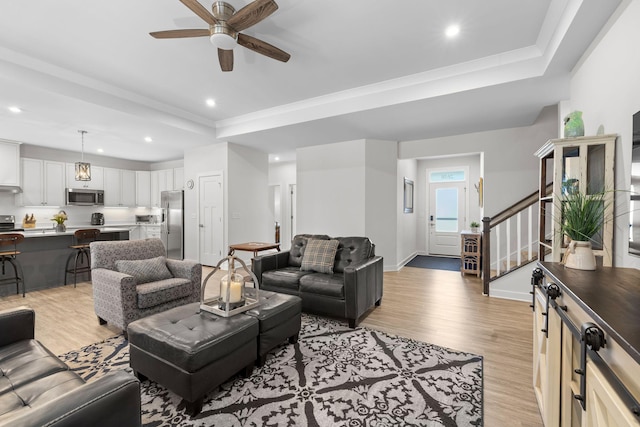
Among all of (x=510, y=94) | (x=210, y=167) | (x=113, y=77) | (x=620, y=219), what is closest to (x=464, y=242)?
(x=510, y=94)

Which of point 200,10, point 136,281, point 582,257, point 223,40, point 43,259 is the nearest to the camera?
point 582,257

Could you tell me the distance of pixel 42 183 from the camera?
652 centimetres

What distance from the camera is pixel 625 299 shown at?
1073mm

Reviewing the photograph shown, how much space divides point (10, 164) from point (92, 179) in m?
Result: 1.57

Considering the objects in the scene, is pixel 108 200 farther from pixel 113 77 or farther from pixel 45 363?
pixel 45 363

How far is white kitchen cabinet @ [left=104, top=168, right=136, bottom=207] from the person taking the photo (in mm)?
7719

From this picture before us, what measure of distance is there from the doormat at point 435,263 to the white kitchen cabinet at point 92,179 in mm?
7977

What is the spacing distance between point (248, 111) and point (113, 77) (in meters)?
1.89

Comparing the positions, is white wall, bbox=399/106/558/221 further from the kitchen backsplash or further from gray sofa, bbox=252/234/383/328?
the kitchen backsplash

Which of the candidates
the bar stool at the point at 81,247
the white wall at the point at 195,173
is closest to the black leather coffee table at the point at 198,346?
the bar stool at the point at 81,247

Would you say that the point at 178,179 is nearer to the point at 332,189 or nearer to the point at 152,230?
the point at 152,230

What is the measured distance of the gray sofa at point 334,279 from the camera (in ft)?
9.91

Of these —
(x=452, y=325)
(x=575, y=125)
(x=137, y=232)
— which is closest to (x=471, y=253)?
(x=452, y=325)

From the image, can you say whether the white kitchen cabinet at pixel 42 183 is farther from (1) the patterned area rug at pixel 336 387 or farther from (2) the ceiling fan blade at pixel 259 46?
(2) the ceiling fan blade at pixel 259 46
